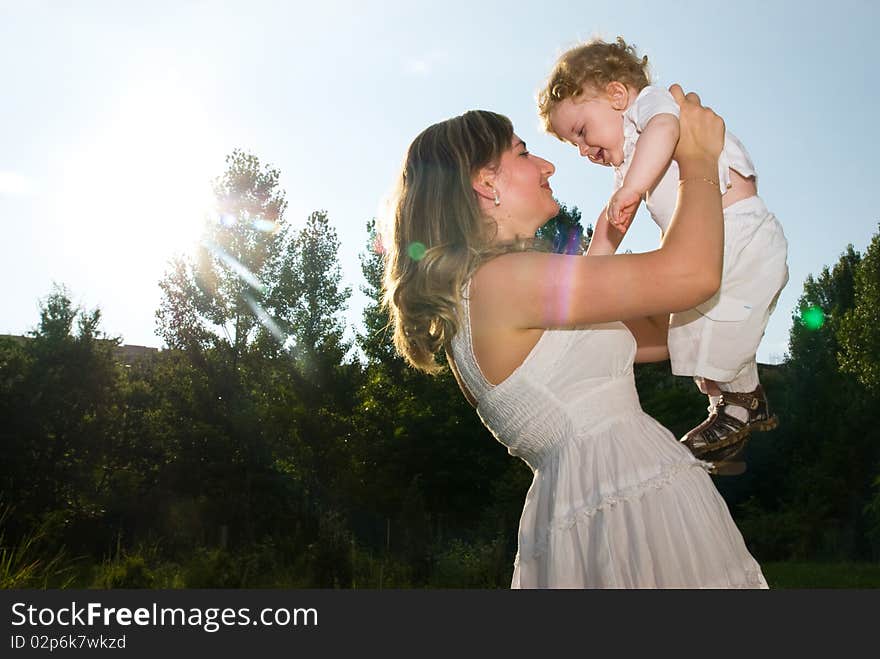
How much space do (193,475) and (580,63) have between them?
19.4 meters

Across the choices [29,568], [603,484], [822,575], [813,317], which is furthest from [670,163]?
[813,317]

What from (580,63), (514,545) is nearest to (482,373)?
(580,63)

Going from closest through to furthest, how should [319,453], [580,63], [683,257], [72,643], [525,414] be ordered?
[683,257], [525,414], [72,643], [580,63], [319,453]

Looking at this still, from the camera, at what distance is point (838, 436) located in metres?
25.9

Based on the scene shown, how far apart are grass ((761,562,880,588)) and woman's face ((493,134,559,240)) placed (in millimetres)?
18138

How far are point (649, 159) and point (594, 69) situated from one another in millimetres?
1099

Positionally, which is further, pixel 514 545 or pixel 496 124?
pixel 514 545

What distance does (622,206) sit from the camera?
2488 mm

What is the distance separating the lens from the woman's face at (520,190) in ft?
8.34

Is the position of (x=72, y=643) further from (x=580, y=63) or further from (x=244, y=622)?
(x=580, y=63)

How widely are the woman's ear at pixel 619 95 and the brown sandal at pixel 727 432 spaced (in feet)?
3.77

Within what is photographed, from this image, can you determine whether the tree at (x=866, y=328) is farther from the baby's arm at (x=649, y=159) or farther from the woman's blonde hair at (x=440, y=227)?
the woman's blonde hair at (x=440, y=227)

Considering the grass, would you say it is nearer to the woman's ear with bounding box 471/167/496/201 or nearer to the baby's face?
the baby's face

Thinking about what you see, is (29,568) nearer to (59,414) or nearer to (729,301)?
(729,301)
